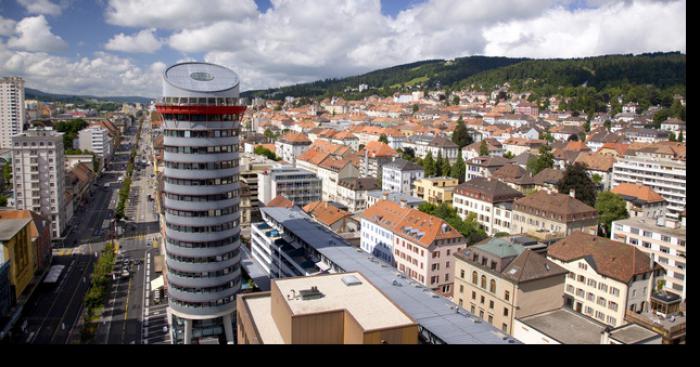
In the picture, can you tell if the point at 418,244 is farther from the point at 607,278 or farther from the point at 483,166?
the point at 483,166

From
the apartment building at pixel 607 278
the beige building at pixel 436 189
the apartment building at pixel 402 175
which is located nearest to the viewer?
the apartment building at pixel 607 278

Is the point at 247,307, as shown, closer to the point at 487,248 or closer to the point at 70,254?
the point at 487,248

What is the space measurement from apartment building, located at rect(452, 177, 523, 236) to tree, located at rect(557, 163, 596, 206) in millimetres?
2233

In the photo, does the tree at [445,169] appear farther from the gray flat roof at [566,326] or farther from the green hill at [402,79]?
the green hill at [402,79]

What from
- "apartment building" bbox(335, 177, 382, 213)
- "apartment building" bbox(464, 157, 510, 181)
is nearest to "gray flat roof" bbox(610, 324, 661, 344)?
"apartment building" bbox(335, 177, 382, 213)

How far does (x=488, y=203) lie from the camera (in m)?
20.9

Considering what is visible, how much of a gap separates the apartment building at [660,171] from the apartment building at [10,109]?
123ft

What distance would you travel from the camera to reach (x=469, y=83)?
76500 millimetres

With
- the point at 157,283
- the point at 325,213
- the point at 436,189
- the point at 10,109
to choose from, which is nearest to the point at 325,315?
the point at 157,283

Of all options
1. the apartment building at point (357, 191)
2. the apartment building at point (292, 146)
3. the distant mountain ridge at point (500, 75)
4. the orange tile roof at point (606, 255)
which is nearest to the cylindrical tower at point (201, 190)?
the orange tile roof at point (606, 255)

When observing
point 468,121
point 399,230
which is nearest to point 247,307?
point 399,230

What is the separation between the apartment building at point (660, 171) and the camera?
74.8ft

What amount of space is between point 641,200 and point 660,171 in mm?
2814
